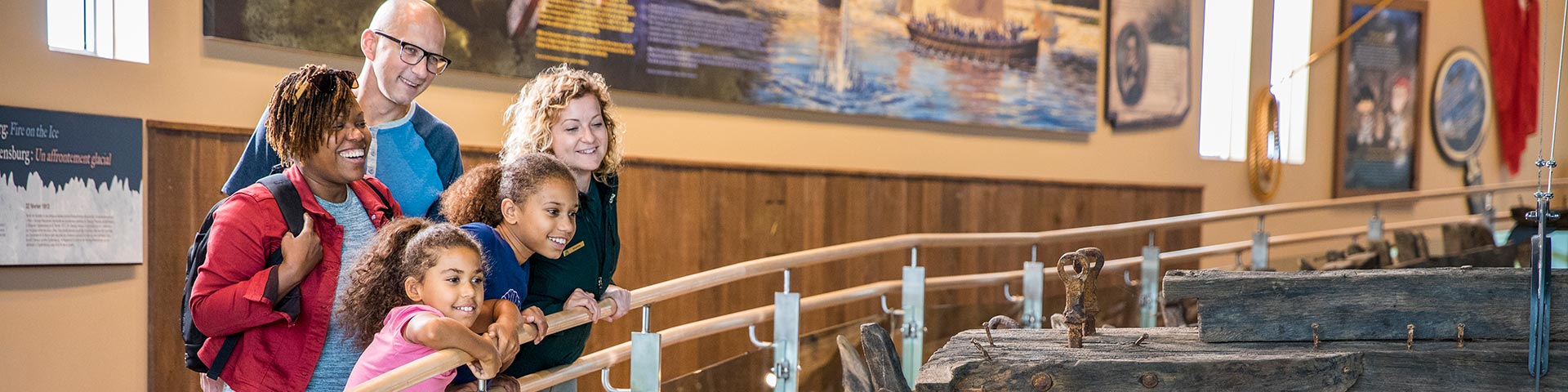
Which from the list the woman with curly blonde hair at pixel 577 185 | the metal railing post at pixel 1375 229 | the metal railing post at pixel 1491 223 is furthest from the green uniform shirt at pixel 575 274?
Result: the metal railing post at pixel 1491 223

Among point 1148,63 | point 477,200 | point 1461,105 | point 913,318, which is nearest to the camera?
point 477,200

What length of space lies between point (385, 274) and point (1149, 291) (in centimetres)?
499

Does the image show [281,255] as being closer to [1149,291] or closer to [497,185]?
[497,185]

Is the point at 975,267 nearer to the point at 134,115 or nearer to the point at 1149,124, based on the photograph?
the point at 1149,124

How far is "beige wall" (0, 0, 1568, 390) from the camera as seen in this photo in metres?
4.45

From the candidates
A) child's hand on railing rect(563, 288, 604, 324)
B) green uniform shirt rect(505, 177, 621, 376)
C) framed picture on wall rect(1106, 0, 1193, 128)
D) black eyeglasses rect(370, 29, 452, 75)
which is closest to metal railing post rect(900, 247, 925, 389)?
green uniform shirt rect(505, 177, 621, 376)

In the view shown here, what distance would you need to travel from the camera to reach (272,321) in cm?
222

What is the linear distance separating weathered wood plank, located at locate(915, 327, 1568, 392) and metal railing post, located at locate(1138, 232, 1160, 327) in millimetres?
4152

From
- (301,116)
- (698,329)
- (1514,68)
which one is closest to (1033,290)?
(698,329)

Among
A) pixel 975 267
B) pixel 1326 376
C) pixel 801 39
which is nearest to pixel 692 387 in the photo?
pixel 1326 376

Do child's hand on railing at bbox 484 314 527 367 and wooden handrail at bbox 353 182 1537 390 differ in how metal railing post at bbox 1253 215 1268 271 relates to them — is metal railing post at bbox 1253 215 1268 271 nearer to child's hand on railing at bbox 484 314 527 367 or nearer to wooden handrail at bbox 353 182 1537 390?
wooden handrail at bbox 353 182 1537 390

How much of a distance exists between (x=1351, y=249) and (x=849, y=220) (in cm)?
363

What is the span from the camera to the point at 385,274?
231 cm

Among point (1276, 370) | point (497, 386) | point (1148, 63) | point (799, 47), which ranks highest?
point (1148, 63)
